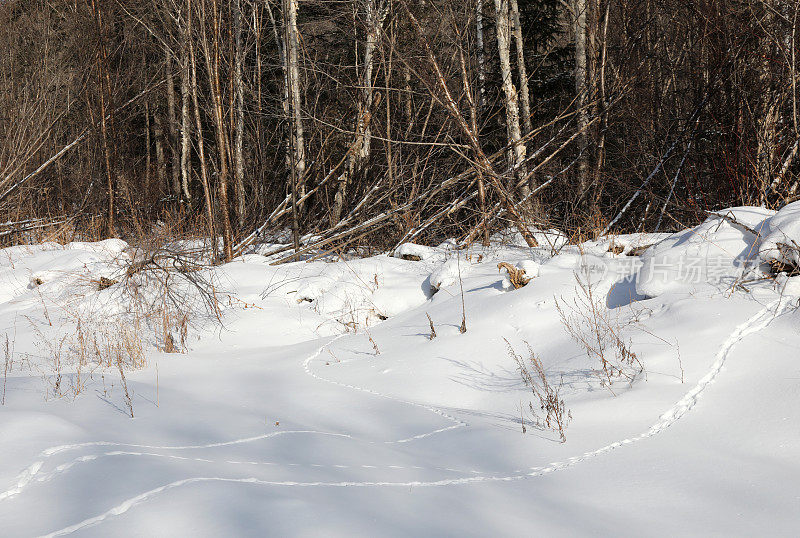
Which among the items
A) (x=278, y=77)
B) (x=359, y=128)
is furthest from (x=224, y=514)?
(x=278, y=77)

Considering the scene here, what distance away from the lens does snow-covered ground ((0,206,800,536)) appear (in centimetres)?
245

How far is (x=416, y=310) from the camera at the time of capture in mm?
6855

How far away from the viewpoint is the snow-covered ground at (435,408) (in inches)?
96.3

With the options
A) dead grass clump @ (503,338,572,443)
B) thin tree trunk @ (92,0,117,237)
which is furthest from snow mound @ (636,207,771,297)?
thin tree trunk @ (92,0,117,237)

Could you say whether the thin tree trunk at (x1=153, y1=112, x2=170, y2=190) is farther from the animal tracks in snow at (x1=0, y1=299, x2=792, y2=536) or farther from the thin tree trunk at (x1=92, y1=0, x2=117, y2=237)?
the animal tracks in snow at (x1=0, y1=299, x2=792, y2=536)

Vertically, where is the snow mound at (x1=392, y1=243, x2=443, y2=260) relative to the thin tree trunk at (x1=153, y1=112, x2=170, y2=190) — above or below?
below

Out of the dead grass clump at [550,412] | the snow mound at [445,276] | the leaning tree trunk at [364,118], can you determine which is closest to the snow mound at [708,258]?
the dead grass clump at [550,412]

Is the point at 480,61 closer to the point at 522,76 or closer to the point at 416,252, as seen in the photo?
the point at 522,76

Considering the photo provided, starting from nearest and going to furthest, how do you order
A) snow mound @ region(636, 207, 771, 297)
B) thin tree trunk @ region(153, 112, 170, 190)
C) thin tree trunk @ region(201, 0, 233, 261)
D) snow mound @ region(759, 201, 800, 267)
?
snow mound @ region(759, 201, 800, 267) < snow mound @ region(636, 207, 771, 297) < thin tree trunk @ region(201, 0, 233, 261) < thin tree trunk @ region(153, 112, 170, 190)

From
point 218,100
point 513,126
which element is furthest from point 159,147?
point 513,126

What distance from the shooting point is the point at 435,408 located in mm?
4406

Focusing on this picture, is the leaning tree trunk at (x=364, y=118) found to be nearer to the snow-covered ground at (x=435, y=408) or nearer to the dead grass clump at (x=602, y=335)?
the snow-covered ground at (x=435, y=408)

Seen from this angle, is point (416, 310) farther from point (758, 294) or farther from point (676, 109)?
point (676, 109)

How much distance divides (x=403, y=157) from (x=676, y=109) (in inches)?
168
